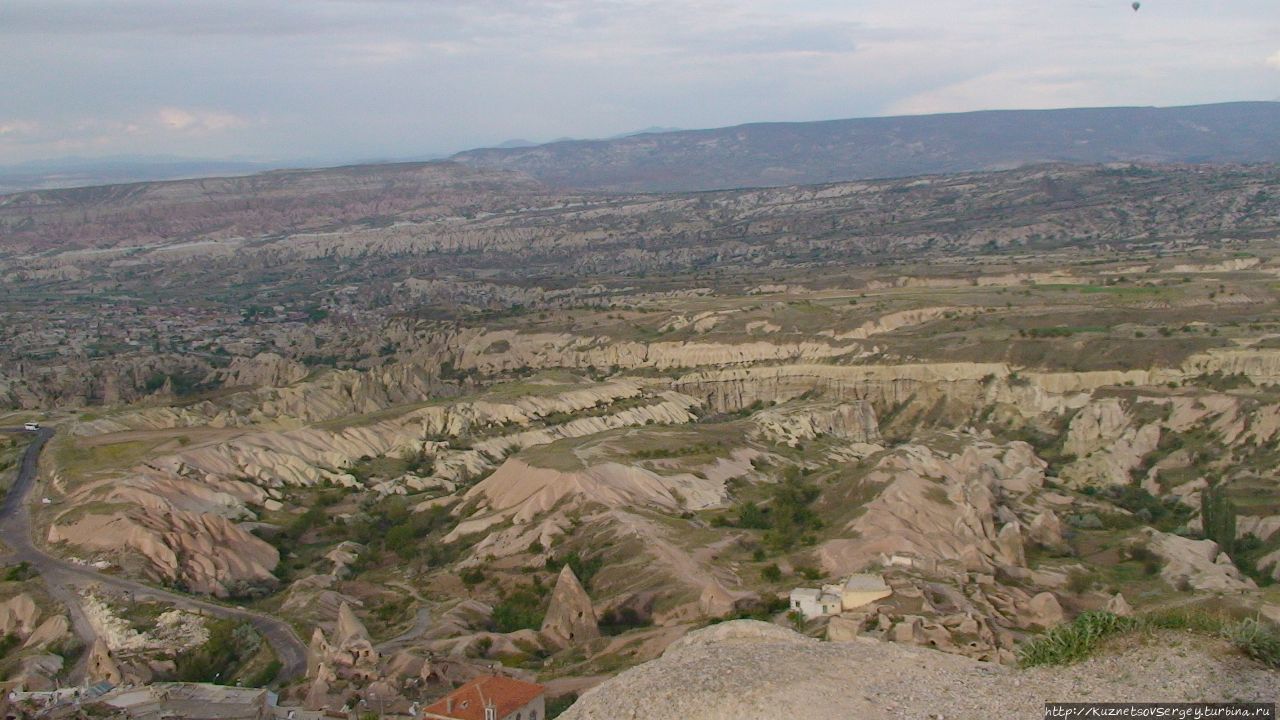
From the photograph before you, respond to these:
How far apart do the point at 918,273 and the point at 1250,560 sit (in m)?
77.2

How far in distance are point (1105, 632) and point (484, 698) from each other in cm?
1426

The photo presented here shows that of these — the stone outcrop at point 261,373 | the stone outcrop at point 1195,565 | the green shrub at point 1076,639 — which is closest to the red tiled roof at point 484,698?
the green shrub at point 1076,639

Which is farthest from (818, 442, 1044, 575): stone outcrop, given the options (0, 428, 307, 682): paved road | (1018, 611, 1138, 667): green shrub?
(1018, 611, 1138, 667): green shrub

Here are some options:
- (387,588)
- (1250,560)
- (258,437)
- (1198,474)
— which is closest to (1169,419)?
(1198,474)

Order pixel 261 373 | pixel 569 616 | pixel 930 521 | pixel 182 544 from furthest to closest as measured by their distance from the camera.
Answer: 1. pixel 261 373
2. pixel 182 544
3. pixel 930 521
4. pixel 569 616

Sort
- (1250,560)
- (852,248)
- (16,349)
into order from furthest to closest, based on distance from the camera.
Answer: (852,248) < (16,349) < (1250,560)

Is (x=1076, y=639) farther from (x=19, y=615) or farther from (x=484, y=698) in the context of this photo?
(x=19, y=615)

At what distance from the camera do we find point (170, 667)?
3462 cm

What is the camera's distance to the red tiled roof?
86.2ft

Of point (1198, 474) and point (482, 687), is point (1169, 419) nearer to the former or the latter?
point (1198, 474)

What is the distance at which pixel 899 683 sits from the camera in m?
16.8

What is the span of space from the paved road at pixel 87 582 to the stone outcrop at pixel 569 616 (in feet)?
22.8

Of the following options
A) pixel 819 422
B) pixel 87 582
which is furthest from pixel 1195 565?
pixel 87 582

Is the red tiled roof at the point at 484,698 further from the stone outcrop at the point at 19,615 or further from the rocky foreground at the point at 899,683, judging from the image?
the stone outcrop at the point at 19,615
